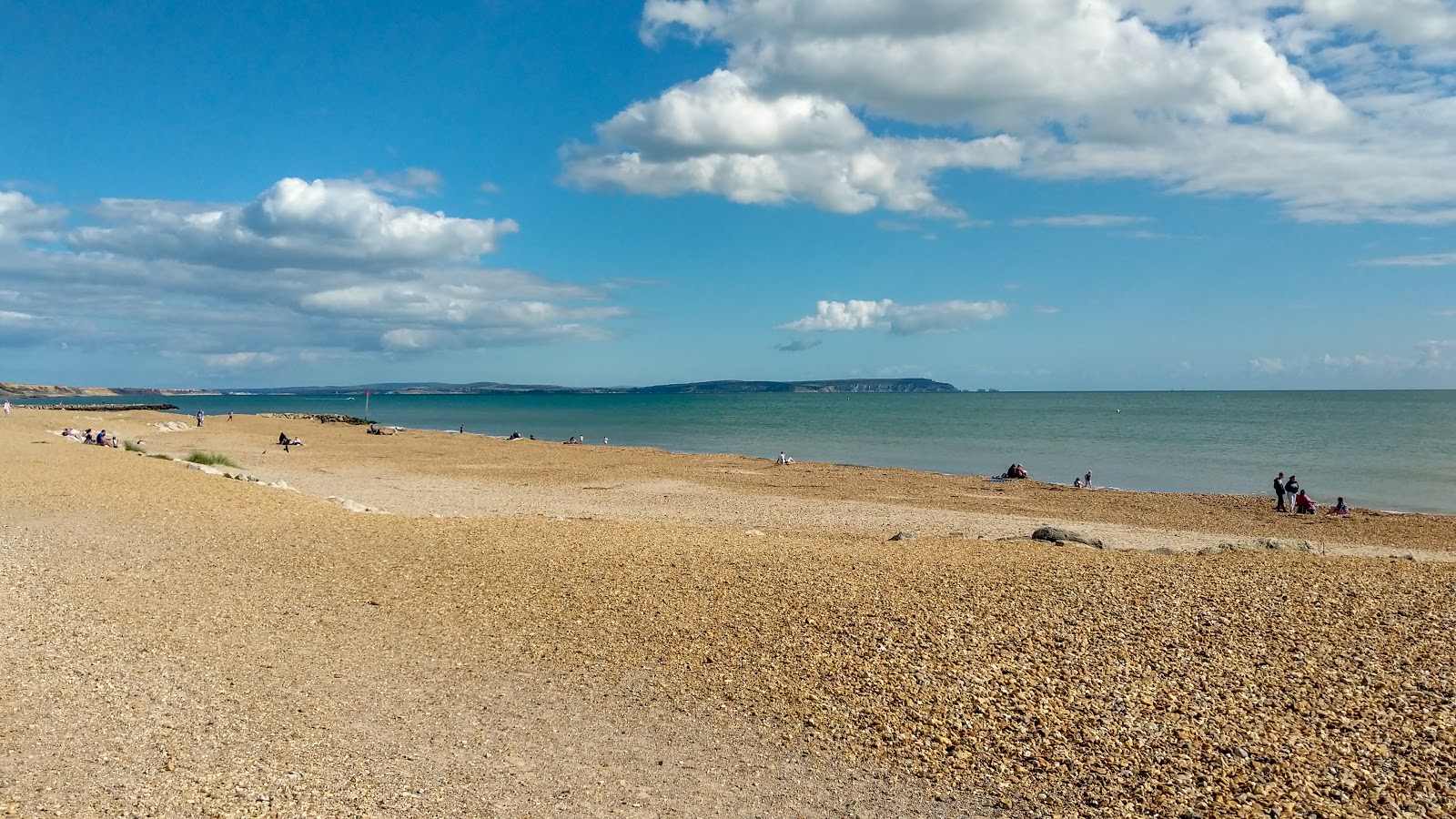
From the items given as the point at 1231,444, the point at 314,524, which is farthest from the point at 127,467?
the point at 1231,444

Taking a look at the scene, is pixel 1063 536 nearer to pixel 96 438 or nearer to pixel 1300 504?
pixel 1300 504

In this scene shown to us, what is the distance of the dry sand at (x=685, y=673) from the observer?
19.8ft

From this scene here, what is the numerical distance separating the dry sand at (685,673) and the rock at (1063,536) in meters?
1.12

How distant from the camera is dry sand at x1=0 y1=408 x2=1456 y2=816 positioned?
6039 mm

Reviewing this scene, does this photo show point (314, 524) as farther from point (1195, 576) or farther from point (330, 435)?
point (330, 435)

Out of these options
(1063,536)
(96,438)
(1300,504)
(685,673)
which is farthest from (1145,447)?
(96,438)

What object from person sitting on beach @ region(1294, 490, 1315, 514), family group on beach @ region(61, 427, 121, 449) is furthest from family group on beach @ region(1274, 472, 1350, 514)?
family group on beach @ region(61, 427, 121, 449)

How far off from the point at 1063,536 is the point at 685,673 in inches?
390

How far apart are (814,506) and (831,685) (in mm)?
17011

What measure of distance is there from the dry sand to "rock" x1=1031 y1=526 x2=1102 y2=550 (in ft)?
3.68

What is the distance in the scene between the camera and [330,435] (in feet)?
196

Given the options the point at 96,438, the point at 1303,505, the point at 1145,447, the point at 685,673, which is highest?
the point at 96,438

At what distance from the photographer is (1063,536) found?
16031mm

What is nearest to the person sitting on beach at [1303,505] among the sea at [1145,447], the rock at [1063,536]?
the sea at [1145,447]
